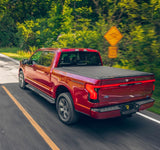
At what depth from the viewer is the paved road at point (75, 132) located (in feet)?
12.8

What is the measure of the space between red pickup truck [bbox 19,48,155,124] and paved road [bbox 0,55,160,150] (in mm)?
404

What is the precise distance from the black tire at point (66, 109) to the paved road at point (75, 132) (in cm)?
17

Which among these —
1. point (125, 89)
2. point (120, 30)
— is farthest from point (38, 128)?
point (120, 30)

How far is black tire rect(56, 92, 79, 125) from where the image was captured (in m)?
4.67

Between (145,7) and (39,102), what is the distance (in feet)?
22.4

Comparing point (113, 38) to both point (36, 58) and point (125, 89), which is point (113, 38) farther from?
point (125, 89)

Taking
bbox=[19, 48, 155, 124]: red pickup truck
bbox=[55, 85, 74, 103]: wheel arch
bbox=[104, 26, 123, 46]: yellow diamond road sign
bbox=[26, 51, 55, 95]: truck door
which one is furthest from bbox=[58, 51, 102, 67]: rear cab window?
bbox=[104, 26, 123, 46]: yellow diamond road sign

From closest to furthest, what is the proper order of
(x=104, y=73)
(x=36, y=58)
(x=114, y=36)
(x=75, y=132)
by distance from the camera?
(x=75, y=132)
(x=104, y=73)
(x=36, y=58)
(x=114, y=36)

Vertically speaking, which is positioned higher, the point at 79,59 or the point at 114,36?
the point at 114,36

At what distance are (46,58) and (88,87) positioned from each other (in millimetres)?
2435

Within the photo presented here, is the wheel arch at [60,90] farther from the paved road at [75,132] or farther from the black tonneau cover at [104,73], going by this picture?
the paved road at [75,132]

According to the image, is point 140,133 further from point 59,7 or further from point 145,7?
point 59,7

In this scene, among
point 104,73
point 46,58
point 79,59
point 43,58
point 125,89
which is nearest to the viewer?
point 125,89

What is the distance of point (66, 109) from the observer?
4895 mm
